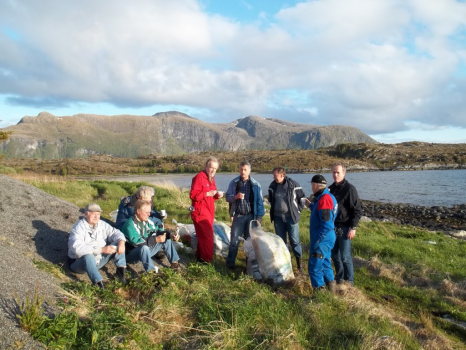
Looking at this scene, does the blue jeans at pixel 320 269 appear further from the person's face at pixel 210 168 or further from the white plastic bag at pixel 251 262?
the person's face at pixel 210 168

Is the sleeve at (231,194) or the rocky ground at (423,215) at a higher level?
the sleeve at (231,194)

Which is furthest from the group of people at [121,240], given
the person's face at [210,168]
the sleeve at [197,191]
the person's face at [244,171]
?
the person's face at [244,171]

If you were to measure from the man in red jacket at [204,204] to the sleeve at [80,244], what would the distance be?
1782 millimetres

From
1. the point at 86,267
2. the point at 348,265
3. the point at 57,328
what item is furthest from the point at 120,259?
the point at 348,265

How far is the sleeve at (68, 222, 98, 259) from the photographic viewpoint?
475 centimetres

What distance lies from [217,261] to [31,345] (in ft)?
12.8

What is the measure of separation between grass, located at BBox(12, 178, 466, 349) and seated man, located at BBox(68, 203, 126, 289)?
0.31m

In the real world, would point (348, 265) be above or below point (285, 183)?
below

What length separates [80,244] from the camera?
4797mm

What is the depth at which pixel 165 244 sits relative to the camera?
5.62 metres

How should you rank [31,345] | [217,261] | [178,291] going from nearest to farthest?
[31,345]
[178,291]
[217,261]

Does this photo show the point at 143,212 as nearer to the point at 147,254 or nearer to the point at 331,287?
the point at 147,254

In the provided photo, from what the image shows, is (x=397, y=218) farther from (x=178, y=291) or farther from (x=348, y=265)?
(x=178, y=291)

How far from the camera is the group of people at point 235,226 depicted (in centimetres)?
490
